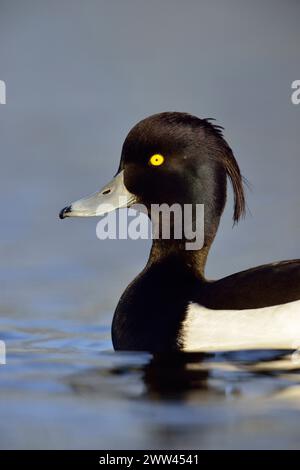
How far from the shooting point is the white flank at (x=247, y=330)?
21.9 ft

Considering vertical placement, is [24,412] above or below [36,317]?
below

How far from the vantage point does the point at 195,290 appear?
7055 mm

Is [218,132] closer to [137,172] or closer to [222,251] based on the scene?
[137,172]

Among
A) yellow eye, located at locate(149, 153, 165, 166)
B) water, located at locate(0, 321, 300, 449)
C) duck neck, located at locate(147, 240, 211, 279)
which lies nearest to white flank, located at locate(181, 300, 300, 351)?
water, located at locate(0, 321, 300, 449)

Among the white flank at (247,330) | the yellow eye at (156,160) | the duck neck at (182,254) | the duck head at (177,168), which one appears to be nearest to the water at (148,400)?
the white flank at (247,330)

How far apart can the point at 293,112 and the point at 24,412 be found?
7.67 metres

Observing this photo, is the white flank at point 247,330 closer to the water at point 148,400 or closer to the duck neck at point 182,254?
the water at point 148,400

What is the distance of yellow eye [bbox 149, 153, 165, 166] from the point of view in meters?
7.30

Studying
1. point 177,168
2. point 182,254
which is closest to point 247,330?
point 182,254

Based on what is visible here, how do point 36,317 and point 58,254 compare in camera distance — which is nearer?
point 36,317

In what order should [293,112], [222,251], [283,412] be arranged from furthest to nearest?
[293,112] < [222,251] < [283,412]

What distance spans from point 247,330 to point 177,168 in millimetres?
1106
